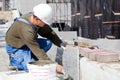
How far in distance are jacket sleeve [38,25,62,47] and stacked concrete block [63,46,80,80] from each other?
286 millimetres

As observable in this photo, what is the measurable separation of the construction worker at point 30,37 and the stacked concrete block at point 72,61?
36cm

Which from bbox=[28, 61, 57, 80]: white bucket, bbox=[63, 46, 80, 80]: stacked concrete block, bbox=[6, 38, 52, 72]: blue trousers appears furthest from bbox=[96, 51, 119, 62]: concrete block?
bbox=[6, 38, 52, 72]: blue trousers

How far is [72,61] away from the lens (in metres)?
5.10

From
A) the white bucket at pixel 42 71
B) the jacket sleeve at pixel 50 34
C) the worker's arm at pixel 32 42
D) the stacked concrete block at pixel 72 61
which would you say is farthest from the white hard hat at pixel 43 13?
the white bucket at pixel 42 71

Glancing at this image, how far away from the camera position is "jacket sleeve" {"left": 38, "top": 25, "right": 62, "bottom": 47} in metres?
5.75

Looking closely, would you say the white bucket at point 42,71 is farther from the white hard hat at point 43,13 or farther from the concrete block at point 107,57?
the white hard hat at point 43,13

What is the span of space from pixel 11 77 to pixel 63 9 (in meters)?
10.9

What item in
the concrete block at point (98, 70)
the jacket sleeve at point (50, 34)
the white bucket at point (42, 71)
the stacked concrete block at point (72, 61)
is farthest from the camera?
the jacket sleeve at point (50, 34)

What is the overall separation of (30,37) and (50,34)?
3.91 feet

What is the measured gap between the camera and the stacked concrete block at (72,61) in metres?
4.80

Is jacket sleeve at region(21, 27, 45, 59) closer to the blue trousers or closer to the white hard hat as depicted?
the white hard hat

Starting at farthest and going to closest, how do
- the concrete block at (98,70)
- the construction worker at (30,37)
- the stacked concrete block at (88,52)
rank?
the construction worker at (30,37)
the stacked concrete block at (88,52)
the concrete block at (98,70)

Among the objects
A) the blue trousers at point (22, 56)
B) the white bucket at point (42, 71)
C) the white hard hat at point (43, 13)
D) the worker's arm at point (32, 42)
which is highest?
the white hard hat at point (43, 13)

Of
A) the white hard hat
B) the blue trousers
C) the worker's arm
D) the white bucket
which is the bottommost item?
the blue trousers
